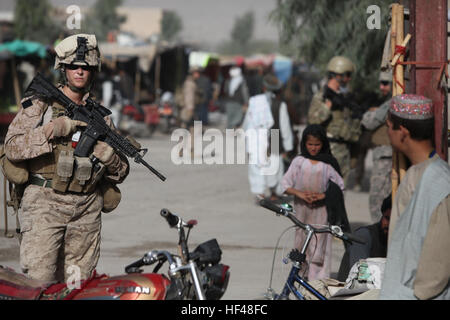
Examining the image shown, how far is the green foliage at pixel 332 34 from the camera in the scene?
12.7 m

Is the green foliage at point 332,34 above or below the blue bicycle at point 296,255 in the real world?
above

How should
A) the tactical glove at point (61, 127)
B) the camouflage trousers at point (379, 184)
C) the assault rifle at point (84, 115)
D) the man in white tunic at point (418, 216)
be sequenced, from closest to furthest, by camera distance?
1. the man in white tunic at point (418, 216)
2. the tactical glove at point (61, 127)
3. the assault rifle at point (84, 115)
4. the camouflage trousers at point (379, 184)

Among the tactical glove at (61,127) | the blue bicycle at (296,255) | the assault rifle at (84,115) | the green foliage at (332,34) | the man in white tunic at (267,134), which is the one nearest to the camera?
the blue bicycle at (296,255)

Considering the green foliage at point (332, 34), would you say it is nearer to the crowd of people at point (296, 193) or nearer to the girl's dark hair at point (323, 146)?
the girl's dark hair at point (323, 146)

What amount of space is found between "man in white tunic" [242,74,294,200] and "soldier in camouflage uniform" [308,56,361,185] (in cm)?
207

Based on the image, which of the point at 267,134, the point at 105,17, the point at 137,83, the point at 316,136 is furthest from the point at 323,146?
the point at 105,17

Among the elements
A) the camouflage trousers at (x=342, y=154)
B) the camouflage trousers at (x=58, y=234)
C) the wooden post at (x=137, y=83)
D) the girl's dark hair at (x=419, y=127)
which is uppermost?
the girl's dark hair at (x=419, y=127)

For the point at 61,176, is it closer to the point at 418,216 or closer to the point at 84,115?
the point at 84,115

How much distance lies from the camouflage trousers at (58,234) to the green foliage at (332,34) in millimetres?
7792

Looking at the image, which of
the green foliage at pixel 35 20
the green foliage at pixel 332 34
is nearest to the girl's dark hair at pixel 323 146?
the green foliage at pixel 332 34

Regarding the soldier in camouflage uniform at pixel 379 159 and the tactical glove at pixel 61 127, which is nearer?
the tactical glove at pixel 61 127

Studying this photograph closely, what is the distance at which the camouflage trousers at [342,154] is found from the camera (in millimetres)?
10227

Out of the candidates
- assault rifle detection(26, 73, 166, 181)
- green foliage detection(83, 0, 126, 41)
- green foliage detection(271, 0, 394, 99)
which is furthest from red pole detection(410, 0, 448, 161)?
green foliage detection(83, 0, 126, 41)

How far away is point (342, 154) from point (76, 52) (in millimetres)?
5681
